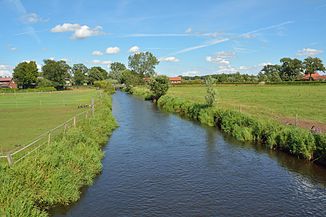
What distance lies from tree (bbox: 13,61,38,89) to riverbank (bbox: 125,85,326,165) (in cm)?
11743

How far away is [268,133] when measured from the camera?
28.2 meters

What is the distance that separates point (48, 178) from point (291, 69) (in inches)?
7155

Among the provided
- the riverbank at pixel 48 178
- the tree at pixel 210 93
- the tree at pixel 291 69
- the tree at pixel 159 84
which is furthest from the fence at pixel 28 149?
the tree at pixel 291 69

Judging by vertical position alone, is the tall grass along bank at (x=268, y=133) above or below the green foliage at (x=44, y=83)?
below

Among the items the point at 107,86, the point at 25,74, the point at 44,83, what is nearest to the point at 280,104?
the point at 107,86

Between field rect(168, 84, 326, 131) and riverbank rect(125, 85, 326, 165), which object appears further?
field rect(168, 84, 326, 131)

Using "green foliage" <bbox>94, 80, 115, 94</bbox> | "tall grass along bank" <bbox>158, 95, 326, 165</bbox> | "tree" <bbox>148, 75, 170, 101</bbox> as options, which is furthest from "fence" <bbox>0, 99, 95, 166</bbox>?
"green foliage" <bbox>94, 80, 115, 94</bbox>

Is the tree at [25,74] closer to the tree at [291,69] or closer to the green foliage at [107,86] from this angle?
the green foliage at [107,86]

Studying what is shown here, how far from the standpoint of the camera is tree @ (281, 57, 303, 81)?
17488cm

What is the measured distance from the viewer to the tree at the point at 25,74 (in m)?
142

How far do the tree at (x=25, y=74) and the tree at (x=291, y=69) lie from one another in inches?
5173

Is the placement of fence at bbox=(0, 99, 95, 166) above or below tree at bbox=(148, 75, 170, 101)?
below

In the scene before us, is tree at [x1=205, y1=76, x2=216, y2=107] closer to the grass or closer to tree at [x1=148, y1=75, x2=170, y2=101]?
the grass

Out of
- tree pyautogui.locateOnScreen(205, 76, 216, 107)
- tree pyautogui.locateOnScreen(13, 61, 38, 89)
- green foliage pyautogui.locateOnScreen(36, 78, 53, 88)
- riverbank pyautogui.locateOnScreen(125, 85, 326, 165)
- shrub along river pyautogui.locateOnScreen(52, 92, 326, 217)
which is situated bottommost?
shrub along river pyautogui.locateOnScreen(52, 92, 326, 217)
